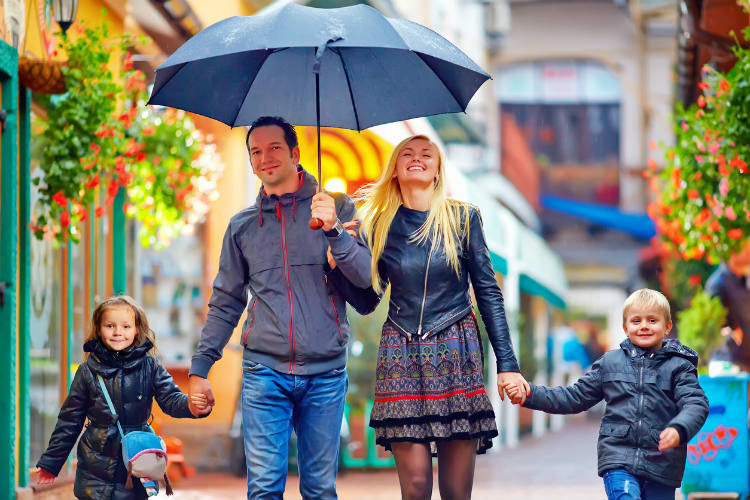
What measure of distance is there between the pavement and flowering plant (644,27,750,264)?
6.78ft

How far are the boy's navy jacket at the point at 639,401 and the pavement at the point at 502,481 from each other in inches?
158

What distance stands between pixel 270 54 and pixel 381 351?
4.84 ft

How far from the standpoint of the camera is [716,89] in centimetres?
771

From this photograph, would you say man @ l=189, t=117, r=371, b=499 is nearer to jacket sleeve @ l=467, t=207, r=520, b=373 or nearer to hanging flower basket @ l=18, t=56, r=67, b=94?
jacket sleeve @ l=467, t=207, r=520, b=373

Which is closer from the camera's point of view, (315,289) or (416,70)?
(315,289)

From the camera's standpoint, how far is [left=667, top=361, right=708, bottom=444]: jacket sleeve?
201 inches

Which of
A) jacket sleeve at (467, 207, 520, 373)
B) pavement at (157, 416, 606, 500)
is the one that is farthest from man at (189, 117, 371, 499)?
pavement at (157, 416, 606, 500)

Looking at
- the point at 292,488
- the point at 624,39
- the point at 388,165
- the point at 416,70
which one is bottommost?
the point at 292,488

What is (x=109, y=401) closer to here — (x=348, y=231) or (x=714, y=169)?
(x=348, y=231)

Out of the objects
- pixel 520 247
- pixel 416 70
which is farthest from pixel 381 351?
pixel 520 247

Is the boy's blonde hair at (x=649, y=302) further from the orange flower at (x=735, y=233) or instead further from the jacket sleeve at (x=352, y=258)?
the orange flower at (x=735, y=233)

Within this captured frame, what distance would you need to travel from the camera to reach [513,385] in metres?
5.31

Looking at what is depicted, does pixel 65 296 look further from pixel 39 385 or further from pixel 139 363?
pixel 139 363

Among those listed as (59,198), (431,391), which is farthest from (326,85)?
(59,198)
